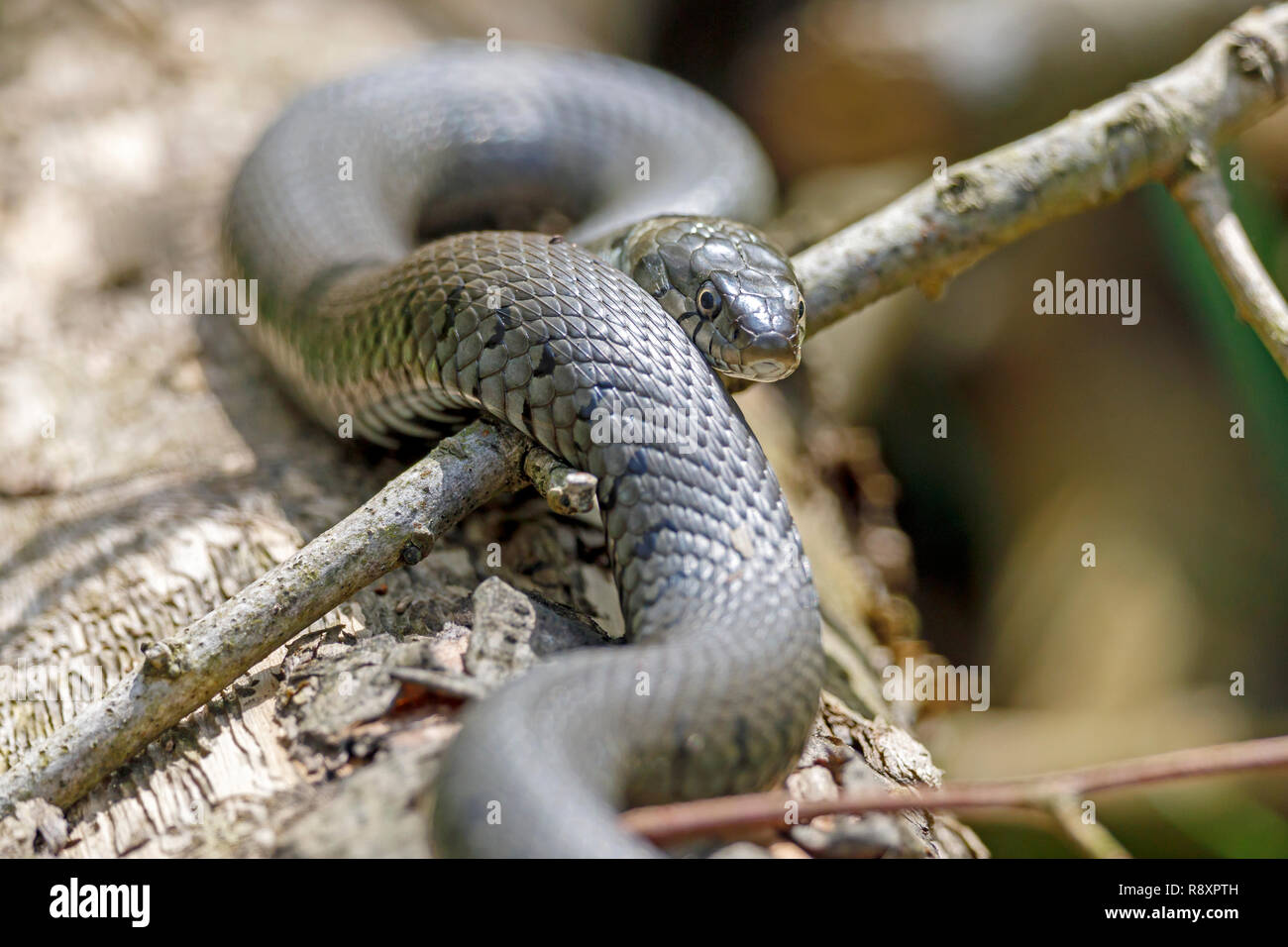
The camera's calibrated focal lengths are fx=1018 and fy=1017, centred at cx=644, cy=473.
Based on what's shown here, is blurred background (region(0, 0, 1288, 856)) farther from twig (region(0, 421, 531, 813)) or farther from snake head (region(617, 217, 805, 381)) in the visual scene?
twig (region(0, 421, 531, 813))

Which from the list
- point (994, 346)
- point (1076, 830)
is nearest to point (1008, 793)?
point (1076, 830)

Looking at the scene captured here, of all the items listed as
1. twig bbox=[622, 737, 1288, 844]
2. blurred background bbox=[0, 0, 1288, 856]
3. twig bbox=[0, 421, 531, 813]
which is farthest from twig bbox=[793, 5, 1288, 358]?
twig bbox=[622, 737, 1288, 844]

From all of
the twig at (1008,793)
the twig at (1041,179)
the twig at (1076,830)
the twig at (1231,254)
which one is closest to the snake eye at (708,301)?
the twig at (1041,179)

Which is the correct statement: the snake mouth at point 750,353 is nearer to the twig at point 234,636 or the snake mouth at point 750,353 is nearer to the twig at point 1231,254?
the twig at point 234,636

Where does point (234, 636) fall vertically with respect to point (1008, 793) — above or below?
above

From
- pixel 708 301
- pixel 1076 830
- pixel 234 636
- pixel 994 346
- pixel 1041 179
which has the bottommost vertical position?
pixel 1076 830

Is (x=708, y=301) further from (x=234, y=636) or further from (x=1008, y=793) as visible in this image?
(x=1008, y=793)

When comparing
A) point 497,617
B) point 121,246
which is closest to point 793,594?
point 497,617
